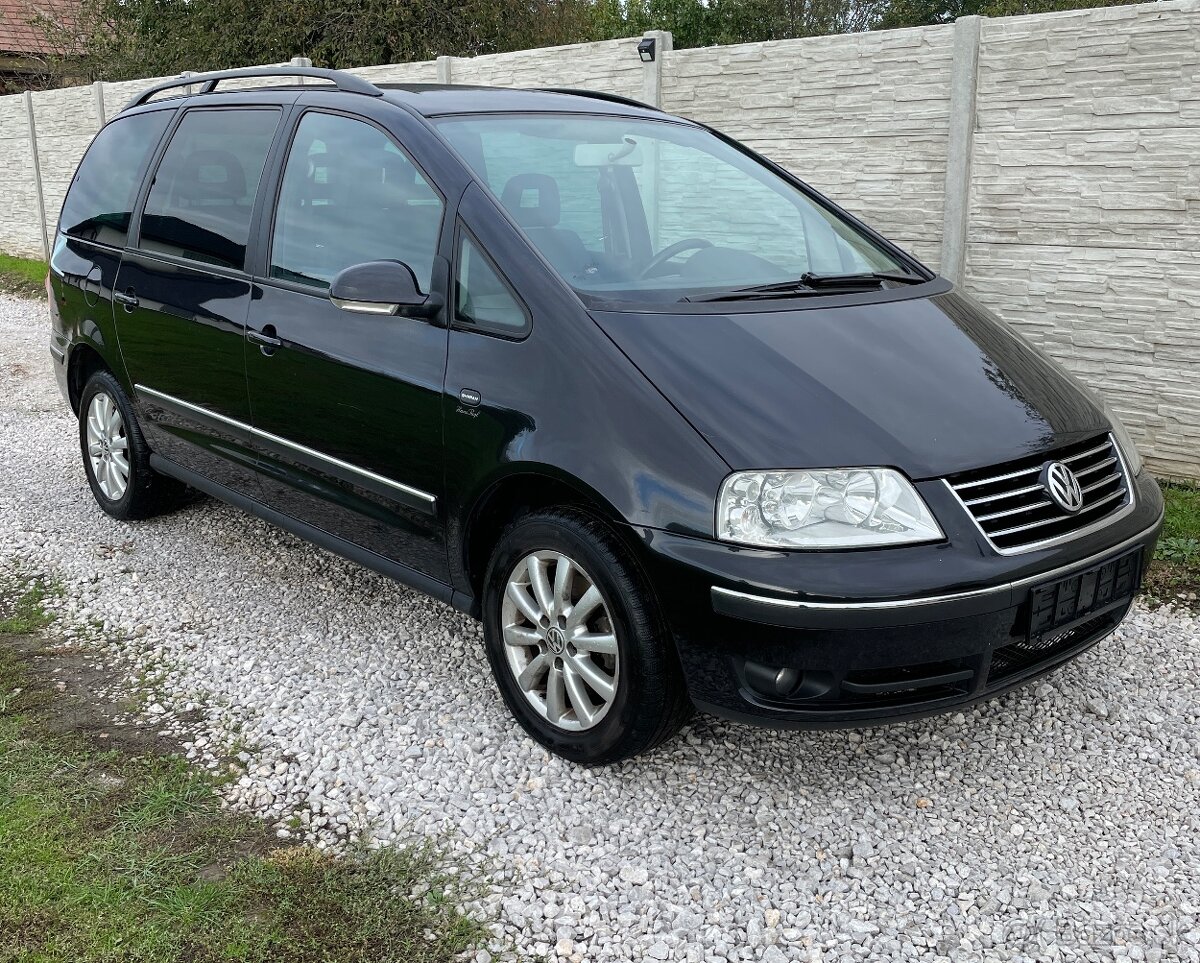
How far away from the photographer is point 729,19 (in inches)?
1238

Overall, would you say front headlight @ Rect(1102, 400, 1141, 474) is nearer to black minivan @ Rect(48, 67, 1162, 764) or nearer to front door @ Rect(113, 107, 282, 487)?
black minivan @ Rect(48, 67, 1162, 764)

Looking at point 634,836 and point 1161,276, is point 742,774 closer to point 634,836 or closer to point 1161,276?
point 634,836

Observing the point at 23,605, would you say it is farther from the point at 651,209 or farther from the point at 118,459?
the point at 651,209

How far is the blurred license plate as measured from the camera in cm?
287

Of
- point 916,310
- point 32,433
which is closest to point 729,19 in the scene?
point 32,433

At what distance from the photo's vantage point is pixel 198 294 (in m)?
4.41

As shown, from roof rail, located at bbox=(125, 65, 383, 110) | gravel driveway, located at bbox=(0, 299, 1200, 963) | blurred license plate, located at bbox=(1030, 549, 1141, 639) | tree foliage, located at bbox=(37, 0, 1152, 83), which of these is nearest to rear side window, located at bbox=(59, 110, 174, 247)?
roof rail, located at bbox=(125, 65, 383, 110)

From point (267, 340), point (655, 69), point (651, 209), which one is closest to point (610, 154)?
point (651, 209)

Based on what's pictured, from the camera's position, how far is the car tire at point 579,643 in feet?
9.71

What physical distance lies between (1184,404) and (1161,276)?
65 cm

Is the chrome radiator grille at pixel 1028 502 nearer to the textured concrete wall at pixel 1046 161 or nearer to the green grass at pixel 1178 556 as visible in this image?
the green grass at pixel 1178 556

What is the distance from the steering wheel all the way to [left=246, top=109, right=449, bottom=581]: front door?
65 cm

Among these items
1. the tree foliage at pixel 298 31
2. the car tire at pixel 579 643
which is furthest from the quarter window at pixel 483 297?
the tree foliage at pixel 298 31

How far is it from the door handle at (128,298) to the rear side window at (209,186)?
8.5 inches
